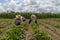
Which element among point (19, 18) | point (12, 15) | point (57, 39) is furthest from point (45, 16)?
point (57, 39)

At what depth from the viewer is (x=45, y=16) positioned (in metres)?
61.5

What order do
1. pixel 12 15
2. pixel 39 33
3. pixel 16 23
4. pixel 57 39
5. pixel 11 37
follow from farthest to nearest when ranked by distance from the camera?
pixel 12 15 < pixel 16 23 < pixel 57 39 < pixel 39 33 < pixel 11 37

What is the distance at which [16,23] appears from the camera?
23828mm

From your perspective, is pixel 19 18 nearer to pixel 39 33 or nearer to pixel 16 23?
pixel 16 23

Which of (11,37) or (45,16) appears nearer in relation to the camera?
(11,37)

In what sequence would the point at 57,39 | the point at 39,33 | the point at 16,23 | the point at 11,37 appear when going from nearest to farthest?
the point at 11,37 < the point at 39,33 < the point at 57,39 < the point at 16,23

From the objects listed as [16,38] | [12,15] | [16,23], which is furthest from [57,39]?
[12,15]

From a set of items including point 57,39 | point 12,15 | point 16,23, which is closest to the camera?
point 57,39

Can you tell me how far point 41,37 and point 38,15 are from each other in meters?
43.5

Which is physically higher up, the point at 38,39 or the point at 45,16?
the point at 38,39

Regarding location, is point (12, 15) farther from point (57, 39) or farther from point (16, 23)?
point (57, 39)

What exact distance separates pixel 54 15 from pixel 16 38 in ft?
154

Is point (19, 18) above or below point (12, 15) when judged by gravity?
above

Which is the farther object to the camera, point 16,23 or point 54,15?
point 54,15
